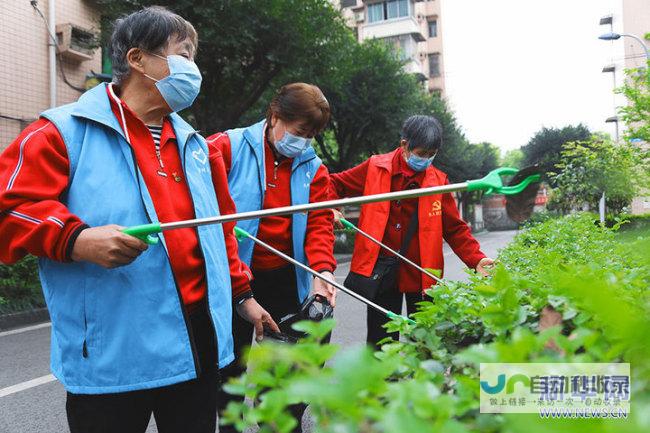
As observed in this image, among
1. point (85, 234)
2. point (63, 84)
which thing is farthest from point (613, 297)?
point (63, 84)

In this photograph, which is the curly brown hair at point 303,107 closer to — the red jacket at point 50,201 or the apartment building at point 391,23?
the red jacket at point 50,201

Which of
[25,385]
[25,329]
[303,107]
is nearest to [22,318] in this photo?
[25,329]

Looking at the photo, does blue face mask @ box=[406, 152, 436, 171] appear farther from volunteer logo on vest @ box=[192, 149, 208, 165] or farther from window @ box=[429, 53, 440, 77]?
window @ box=[429, 53, 440, 77]

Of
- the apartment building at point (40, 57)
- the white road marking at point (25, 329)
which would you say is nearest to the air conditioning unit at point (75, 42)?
the apartment building at point (40, 57)

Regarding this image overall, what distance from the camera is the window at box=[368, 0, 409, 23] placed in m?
42.3

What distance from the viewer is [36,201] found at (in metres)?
1.57

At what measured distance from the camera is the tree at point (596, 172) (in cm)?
668

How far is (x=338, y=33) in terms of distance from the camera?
56.7ft

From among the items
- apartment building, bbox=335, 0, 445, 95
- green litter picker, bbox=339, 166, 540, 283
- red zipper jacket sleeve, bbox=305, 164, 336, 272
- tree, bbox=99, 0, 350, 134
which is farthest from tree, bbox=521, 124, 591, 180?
green litter picker, bbox=339, 166, 540, 283

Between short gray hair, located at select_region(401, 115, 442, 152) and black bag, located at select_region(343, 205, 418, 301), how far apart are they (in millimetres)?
354

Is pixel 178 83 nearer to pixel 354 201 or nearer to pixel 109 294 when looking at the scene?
pixel 109 294

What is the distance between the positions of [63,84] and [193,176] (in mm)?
14885

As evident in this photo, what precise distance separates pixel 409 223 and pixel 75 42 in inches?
552

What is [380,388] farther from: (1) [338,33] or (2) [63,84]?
(1) [338,33]
